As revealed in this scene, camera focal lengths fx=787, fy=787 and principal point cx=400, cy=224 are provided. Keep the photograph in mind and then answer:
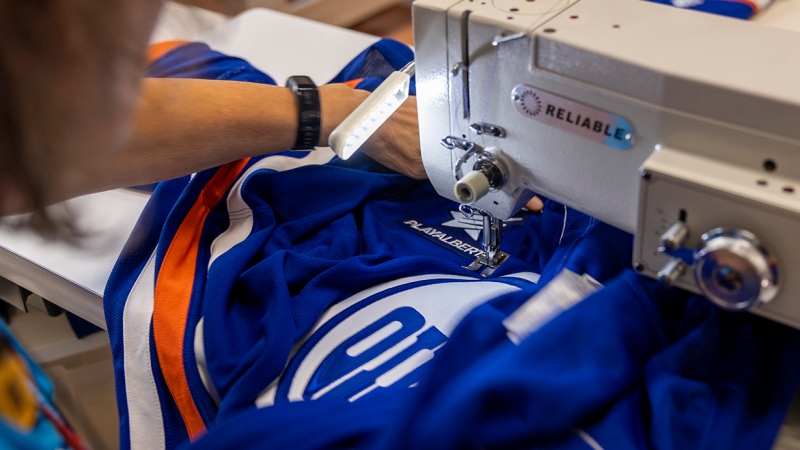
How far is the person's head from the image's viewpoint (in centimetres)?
53

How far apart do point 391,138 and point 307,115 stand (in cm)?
14

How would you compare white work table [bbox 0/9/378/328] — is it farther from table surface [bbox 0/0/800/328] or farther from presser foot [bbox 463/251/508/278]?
presser foot [bbox 463/251/508/278]

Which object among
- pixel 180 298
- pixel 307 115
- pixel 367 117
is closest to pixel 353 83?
pixel 307 115

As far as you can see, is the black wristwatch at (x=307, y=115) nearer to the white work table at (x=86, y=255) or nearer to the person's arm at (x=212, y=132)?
the person's arm at (x=212, y=132)

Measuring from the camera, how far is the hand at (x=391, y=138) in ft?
4.04

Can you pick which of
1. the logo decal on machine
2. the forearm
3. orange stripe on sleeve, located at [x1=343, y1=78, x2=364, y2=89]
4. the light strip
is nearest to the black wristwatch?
the forearm

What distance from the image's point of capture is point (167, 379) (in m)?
1.01

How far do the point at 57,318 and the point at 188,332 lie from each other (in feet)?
2.38

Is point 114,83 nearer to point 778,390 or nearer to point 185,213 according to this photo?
point 185,213

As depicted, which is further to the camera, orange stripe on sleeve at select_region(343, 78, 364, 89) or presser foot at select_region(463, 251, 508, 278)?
orange stripe on sleeve at select_region(343, 78, 364, 89)

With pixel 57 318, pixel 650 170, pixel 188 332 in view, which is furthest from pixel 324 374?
pixel 57 318

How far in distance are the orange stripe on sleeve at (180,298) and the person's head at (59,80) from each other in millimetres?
405

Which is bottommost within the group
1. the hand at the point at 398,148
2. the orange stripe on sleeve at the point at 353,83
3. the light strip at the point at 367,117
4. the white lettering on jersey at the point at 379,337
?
the white lettering on jersey at the point at 379,337

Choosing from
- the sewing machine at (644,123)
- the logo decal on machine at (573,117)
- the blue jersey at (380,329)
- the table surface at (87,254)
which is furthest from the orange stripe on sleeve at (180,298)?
the logo decal on machine at (573,117)
